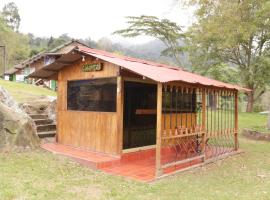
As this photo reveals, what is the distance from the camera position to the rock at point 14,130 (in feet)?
28.4

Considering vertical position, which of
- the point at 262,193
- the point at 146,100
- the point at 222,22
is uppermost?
the point at 222,22

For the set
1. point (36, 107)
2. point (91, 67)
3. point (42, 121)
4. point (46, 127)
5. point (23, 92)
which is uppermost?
point (91, 67)

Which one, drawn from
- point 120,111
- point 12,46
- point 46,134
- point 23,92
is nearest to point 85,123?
point 120,111

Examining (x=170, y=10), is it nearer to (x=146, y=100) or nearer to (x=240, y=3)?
(x=240, y=3)

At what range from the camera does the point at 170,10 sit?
14695 millimetres

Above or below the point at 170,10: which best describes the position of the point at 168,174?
below

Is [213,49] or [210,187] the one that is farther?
[213,49]

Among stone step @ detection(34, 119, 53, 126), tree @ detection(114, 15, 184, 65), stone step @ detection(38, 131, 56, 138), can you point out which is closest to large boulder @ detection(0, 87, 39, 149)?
stone step @ detection(38, 131, 56, 138)

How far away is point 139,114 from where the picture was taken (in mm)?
9352

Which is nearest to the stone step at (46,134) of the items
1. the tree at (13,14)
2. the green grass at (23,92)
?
the green grass at (23,92)

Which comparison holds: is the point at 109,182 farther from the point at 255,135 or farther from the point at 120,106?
the point at 255,135

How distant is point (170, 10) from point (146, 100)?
6.64 meters

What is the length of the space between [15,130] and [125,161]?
3.08 m

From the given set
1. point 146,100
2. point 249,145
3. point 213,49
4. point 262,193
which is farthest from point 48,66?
point 213,49
